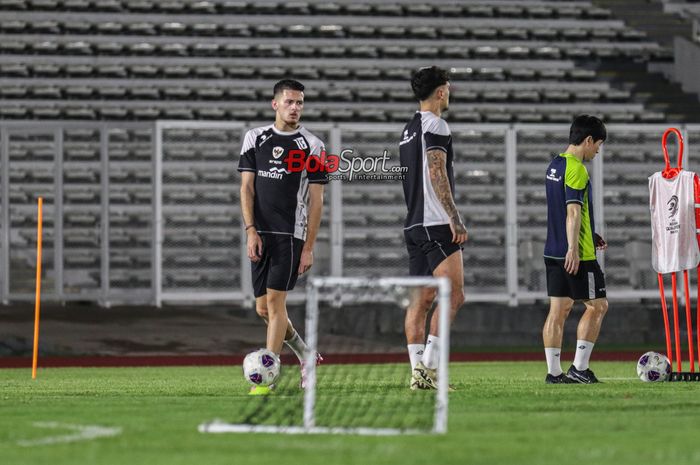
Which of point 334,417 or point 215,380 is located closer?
point 334,417

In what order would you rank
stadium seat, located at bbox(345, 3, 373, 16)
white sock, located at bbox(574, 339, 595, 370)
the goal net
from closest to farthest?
1. the goal net
2. white sock, located at bbox(574, 339, 595, 370)
3. stadium seat, located at bbox(345, 3, 373, 16)

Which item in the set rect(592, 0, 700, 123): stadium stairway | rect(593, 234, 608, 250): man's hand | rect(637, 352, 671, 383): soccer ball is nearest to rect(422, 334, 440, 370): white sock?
rect(593, 234, 608, 250): man's hand

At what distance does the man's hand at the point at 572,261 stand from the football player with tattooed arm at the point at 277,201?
191cm

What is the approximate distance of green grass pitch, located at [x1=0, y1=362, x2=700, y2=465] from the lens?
4863 millimetres

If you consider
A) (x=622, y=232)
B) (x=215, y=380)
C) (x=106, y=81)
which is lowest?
(x=215, y=380)

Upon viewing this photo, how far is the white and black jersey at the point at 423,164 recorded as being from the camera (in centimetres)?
823

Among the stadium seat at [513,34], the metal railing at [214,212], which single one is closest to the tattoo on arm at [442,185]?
the metal railing at [214,212]

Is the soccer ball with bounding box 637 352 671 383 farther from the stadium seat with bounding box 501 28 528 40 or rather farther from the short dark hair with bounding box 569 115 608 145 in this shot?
the stadium seat with bounding box 501 28 528 40

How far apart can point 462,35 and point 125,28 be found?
237 inches

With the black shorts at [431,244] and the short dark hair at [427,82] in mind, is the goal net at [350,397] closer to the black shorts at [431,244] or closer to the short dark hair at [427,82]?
the black shorts at [431,244]

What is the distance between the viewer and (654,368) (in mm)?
9562

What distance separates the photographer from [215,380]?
1065 centimetres

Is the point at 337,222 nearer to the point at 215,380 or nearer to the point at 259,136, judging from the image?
the point at 215,380

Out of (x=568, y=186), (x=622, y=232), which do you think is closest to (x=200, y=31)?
(x=622, y=232)
